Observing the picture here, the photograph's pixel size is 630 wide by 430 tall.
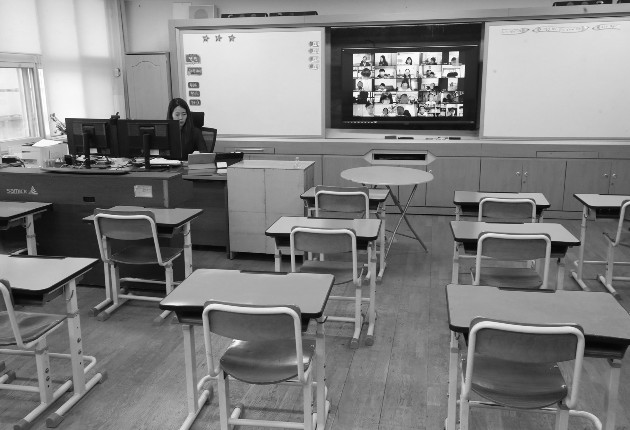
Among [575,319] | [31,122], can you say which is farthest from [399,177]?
[31,122]

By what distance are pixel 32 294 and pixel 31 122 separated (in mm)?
5058

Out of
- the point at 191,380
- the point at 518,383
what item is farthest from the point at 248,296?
the point at 518,383

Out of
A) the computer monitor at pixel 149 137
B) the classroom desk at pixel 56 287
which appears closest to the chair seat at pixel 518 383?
the classroom desk at pixel 56 287

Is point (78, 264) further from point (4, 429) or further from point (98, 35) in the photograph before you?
point (98, 35)

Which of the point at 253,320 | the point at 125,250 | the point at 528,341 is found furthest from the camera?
the point at 125,250

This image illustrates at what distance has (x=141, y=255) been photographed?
12.3 ft

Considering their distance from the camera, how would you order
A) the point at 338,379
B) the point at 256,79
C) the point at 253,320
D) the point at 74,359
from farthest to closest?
the point at 256,79 < the point at 338,379 < the point at 74,359 < the point at 253,320

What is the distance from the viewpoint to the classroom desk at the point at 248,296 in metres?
2.22

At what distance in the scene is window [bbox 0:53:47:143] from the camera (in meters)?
6.32

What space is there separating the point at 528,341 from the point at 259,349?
42.0 inches

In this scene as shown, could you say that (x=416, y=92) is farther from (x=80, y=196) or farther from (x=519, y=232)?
(x=80, y=196)

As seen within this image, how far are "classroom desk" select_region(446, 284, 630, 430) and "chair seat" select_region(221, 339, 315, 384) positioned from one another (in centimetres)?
62

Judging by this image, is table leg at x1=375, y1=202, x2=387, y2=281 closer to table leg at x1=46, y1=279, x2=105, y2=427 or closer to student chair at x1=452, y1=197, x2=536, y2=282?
student chair at x1=452, y1=197, x2=536, y2=282

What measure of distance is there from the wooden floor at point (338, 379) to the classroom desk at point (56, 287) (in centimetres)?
7
